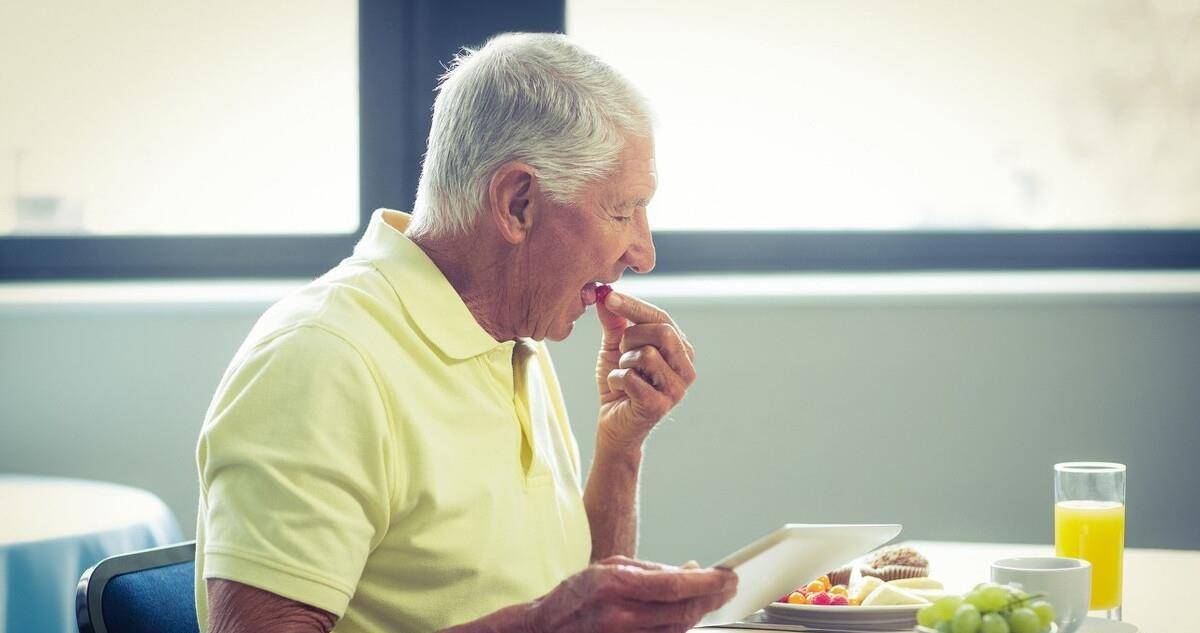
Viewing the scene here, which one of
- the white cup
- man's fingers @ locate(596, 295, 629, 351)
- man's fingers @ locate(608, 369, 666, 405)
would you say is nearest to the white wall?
man's fingers @ locate(596, 295, 629, 351)

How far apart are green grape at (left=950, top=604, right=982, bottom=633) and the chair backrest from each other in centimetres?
75

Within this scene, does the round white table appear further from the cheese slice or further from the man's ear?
the cheese slice

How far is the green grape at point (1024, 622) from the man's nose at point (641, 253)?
594 mm

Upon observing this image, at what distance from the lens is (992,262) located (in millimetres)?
2957

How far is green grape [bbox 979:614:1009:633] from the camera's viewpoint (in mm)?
964

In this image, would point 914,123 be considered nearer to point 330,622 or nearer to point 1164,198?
point 1164,198

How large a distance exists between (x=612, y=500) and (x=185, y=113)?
73.6 inches

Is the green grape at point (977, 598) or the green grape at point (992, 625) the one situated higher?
the green grape at point (977, 598)

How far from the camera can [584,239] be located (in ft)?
4.58

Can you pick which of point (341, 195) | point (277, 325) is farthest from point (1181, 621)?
point (341, 195)

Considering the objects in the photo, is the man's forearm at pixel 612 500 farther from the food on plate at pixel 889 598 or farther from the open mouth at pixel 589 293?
the food on plate at pixel 889 598

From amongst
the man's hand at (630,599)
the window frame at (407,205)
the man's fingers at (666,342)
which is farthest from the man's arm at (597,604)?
the window frame at (407,205)

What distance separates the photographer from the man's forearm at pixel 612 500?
5.31ft

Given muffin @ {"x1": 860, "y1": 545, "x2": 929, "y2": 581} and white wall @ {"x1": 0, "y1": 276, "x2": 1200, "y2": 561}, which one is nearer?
muffin @ {"x1": 860, "y1": 545, "x2": 929, "y2": 581}
